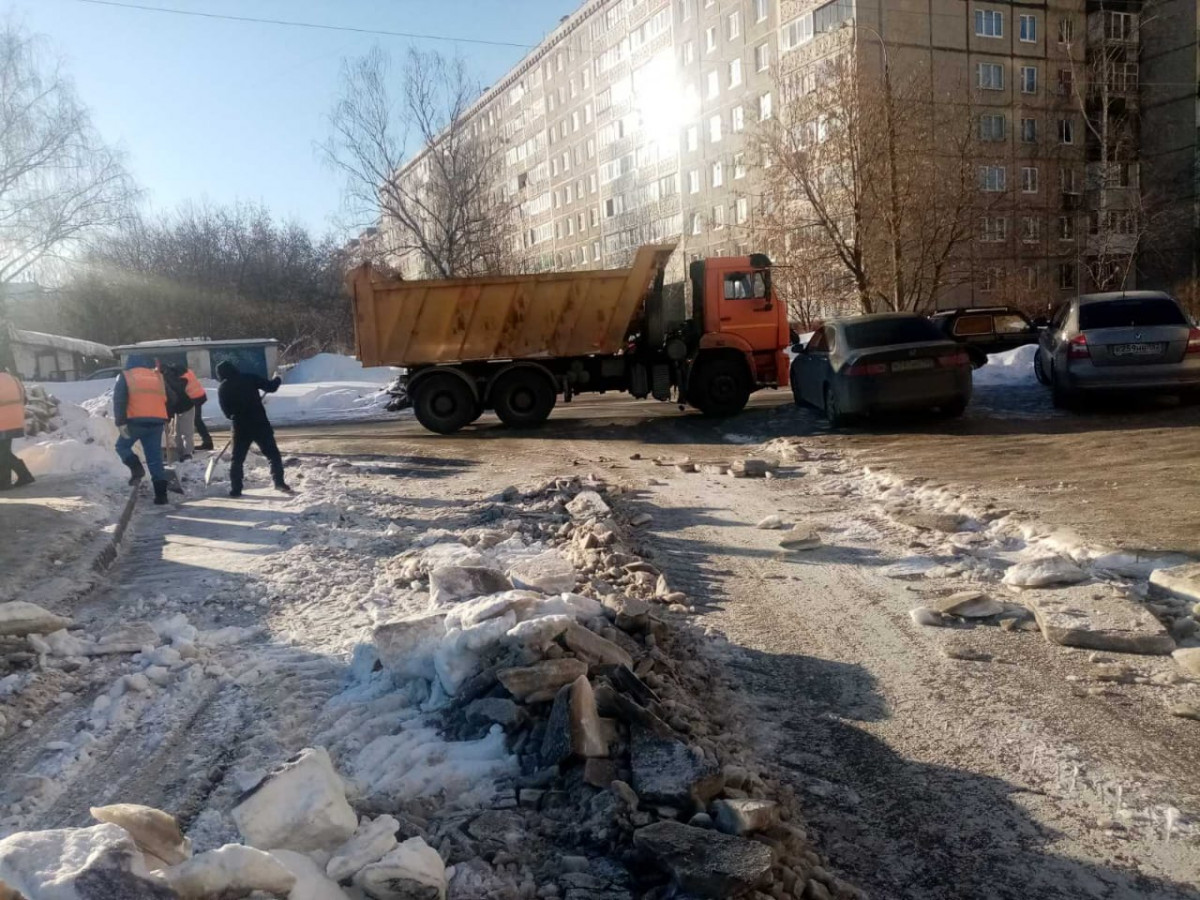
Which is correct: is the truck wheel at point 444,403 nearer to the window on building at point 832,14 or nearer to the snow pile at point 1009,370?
the snow pile at point 1009,370

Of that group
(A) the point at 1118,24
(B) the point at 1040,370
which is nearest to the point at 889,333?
(B) the point at 1040,370

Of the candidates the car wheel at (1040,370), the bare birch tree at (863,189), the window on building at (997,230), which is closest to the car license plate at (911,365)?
the car wheel at (1040,370)

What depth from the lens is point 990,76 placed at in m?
42.3

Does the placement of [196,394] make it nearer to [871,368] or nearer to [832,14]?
[871,368]

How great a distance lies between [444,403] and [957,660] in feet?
43.8

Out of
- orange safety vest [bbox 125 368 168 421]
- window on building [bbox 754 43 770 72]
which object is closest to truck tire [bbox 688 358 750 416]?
orange safety vest [bbox 125 368 168 421]

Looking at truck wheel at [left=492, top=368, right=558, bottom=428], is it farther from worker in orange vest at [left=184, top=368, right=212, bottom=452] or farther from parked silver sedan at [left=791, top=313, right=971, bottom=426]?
parked silver sedan at [left=791, top=313, right=971, bottom=426]

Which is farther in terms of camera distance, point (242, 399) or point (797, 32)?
point (797, 32)

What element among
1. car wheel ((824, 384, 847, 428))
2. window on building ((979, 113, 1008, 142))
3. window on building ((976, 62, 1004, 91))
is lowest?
car wheel ((824, 384, 847, 428))

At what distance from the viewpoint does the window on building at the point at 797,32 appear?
134 feet

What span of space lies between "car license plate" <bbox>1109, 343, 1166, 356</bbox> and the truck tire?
5.94 m

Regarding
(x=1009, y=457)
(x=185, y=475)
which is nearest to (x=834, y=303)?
(x=1009, y=457)

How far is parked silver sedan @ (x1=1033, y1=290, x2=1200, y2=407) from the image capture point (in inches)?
492

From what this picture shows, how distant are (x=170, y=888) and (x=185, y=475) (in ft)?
36.6
